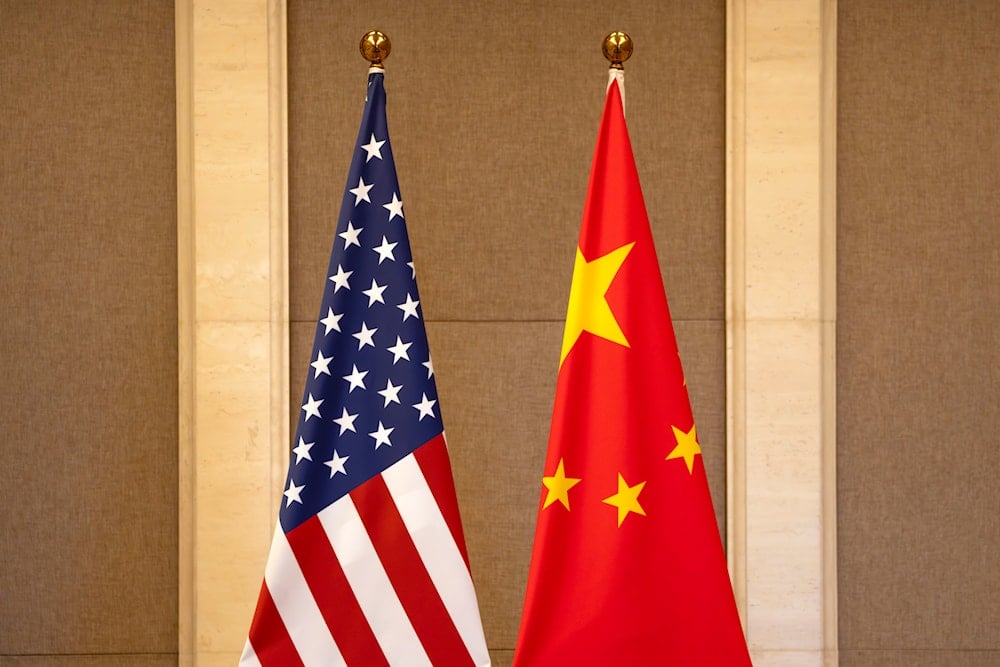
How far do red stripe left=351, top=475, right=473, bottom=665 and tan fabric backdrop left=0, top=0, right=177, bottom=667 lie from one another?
29.1 inches

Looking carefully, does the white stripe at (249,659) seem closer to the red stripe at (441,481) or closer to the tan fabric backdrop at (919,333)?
the red stripe at (441,481)

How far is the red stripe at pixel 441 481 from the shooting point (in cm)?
203

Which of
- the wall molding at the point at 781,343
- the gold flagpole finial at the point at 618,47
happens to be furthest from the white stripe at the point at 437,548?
the gold flagpole finial at the point at 618,47

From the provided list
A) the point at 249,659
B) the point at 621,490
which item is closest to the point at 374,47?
the point at 621,490

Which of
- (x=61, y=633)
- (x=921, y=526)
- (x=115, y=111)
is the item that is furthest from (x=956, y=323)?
(x=61, y=633)

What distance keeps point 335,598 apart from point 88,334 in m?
1.04

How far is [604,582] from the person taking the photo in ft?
6.23

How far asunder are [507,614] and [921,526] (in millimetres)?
1113

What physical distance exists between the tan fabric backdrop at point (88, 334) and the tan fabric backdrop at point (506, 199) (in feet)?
1.30

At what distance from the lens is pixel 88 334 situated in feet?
8.09

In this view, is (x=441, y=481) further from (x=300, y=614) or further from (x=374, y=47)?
(x=374, y=47)

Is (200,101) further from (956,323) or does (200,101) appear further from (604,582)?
(956,323)

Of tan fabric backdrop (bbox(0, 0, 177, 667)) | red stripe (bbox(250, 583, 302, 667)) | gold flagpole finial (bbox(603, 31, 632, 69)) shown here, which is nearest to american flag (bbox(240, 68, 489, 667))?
red stripe (bbox(250, 583, 302, 667))

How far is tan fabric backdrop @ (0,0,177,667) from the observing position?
8.04 feet
